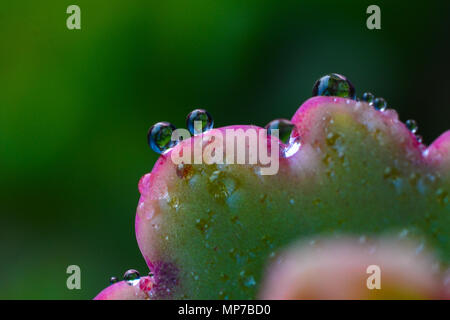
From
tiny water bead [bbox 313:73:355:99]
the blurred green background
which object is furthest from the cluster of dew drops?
the blurred green background

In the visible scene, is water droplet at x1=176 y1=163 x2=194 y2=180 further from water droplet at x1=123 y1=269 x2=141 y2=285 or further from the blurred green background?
the blurred green background

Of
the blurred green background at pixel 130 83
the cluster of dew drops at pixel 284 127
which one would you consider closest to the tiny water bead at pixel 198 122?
the cluster of dew drops at pixel 284 127

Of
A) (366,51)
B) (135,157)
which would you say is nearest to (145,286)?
(135,157)

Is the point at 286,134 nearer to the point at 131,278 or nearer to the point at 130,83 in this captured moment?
the point at 131,278

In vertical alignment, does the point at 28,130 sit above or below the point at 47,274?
above

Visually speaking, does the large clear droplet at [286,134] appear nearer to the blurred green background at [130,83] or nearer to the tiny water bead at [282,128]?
the tiny water bead at [282,128]
